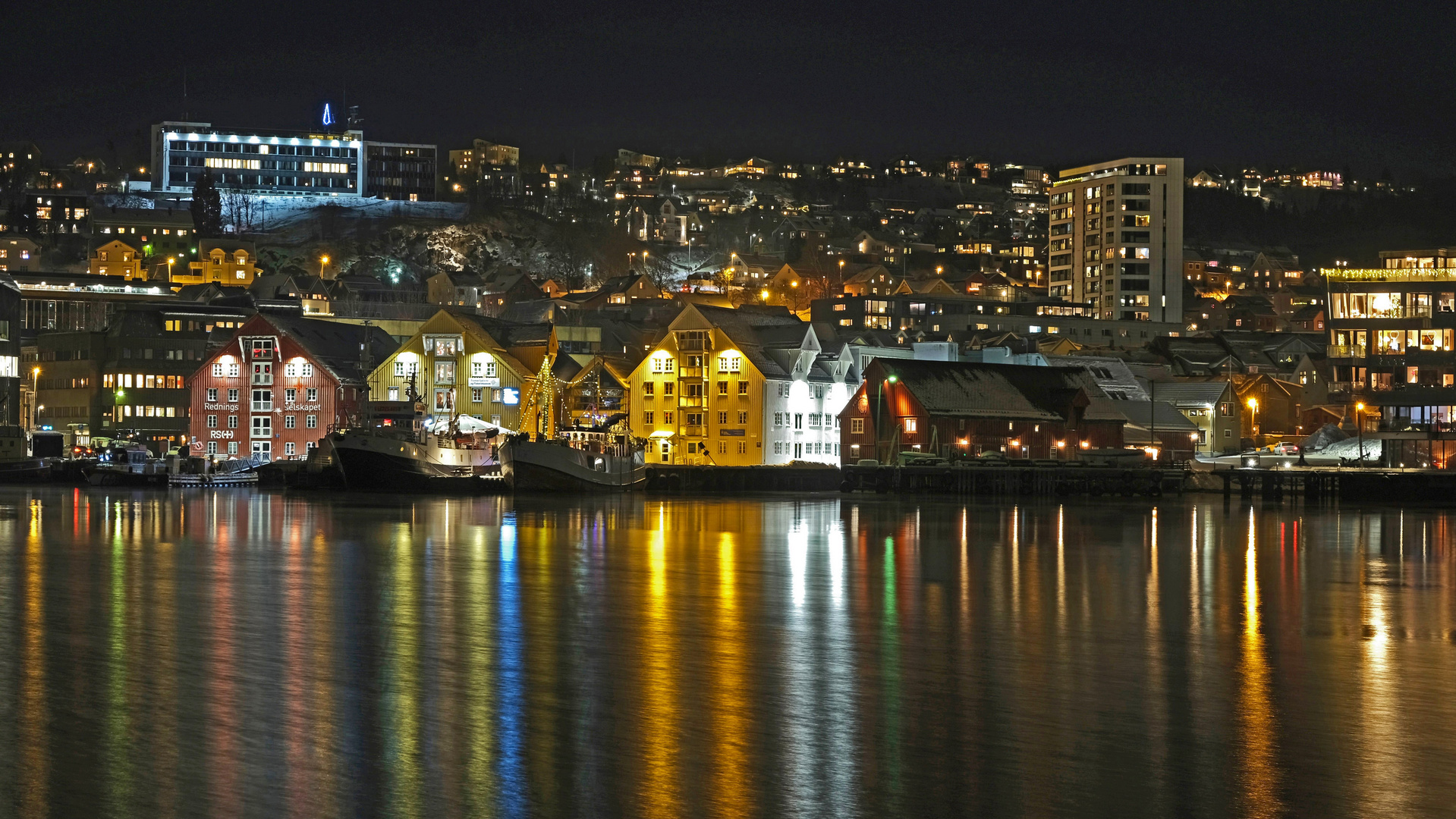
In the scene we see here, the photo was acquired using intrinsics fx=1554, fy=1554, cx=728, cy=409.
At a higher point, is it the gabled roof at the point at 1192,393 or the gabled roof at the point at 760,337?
the gabled roof at the point at 760,337

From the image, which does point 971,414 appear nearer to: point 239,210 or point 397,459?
point 397,459

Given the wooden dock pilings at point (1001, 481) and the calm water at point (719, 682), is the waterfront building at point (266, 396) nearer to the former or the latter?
the wooden dock pilings at point (1001, 481)

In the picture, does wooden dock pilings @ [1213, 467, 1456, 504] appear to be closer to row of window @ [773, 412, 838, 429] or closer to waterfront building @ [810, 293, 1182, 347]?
row of window @ [773, 412, 838, 429]

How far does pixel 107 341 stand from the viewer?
11419 cm

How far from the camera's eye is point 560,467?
248ft

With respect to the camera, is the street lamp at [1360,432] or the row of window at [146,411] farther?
the row of window at [146,411]

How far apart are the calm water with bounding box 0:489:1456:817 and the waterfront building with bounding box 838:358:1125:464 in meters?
47.2

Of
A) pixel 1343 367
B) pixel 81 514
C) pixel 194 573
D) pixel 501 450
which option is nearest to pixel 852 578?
pixel 194 573

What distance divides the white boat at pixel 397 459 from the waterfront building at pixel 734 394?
18.4 meters

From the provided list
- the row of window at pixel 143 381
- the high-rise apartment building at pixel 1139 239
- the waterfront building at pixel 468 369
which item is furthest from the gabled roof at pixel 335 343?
the high-rise apartment building at pixel 1139 239

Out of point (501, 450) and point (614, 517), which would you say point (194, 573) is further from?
point (501, 450)

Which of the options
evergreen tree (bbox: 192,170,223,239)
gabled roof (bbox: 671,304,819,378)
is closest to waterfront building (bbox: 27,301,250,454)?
gabled roof (bbox: 671,304,819,378)

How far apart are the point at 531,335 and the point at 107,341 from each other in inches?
1500

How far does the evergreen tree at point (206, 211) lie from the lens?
609 feet
